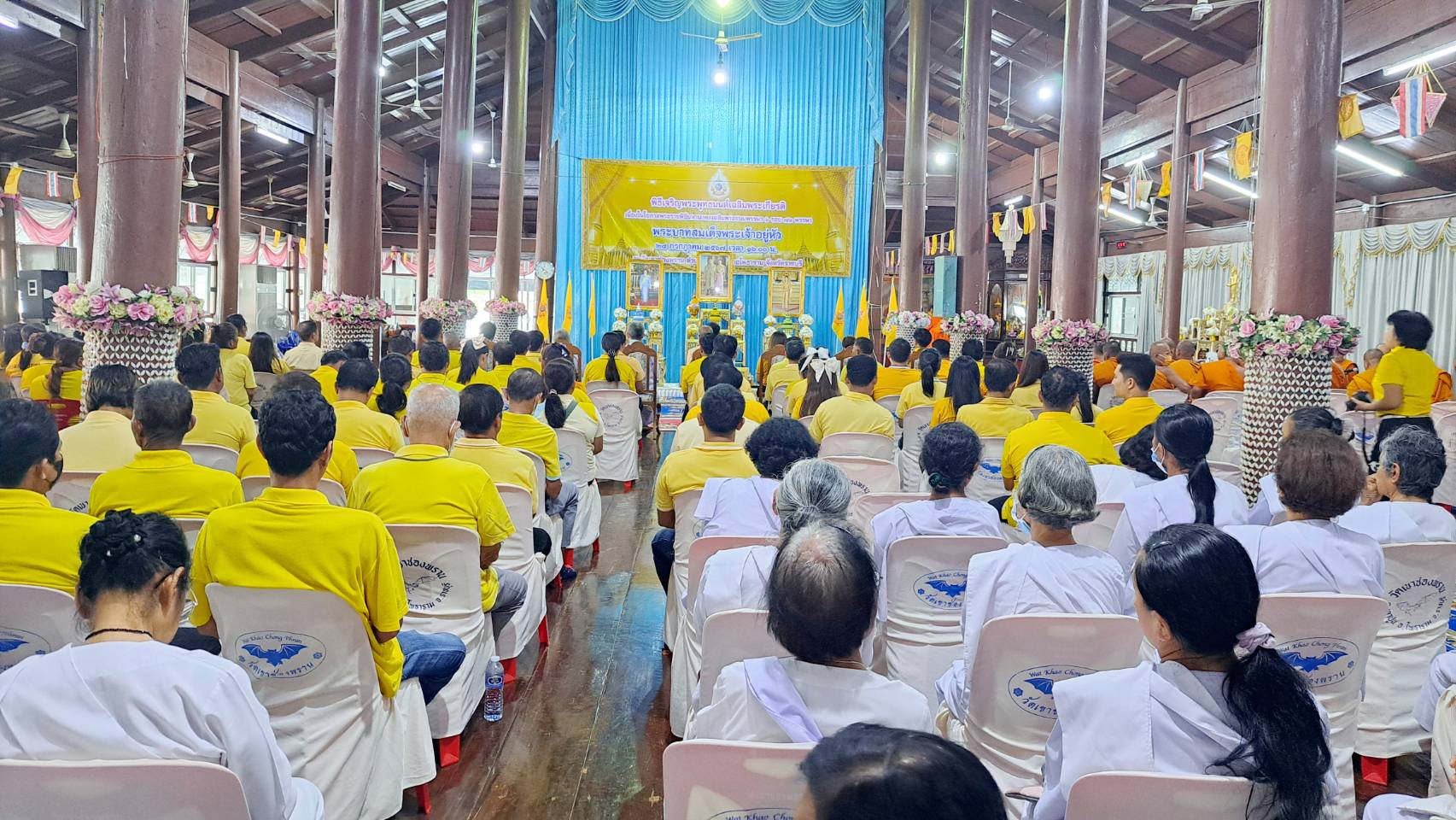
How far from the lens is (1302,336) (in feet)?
17.9

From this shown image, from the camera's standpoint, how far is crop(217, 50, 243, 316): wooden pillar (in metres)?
13.1

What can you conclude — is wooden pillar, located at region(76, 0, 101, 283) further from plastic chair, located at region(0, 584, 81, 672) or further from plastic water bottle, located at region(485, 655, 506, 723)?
plastic chair, located at region(0, 584, 81, 672)

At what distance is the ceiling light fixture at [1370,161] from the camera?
41.8 feet

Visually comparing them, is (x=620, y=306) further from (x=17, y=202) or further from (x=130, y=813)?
(x=130, y=813)

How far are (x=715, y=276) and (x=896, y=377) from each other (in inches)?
352

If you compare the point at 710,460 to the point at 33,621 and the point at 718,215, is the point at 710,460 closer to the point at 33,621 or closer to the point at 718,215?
the point at 33,621

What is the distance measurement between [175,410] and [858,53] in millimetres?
15412

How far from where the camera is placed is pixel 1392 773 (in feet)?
10.4

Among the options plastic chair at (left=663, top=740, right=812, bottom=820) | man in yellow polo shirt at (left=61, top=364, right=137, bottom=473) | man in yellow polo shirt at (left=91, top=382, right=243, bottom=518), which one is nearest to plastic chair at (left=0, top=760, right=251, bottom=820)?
plastic chair at (left=663, top=740, right=812, bottom=820)

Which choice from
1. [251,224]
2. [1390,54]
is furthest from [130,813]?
[251,224]

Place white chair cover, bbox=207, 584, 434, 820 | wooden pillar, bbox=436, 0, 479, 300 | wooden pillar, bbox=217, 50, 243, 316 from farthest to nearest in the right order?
wooden pillar, bbox=217, 50, 243, 316 < wooden pillar, bbox=436, 0, 479, 300 < white chair cover, bbox=207, 584, 434, 820

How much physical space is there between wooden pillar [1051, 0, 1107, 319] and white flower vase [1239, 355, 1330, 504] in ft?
12.6

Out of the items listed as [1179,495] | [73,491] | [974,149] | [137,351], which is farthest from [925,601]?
[974,149]

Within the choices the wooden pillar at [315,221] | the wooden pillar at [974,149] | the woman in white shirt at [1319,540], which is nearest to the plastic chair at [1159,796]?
the woman in white shirt at [1319,540]
